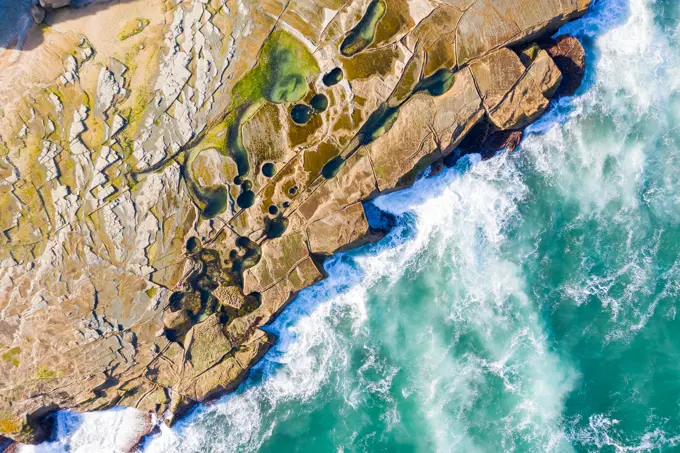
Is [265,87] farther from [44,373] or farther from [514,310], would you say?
[44,373]

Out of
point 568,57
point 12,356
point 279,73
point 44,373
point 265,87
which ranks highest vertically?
point 279,73

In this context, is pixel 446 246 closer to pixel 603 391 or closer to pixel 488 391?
pixel 488 391

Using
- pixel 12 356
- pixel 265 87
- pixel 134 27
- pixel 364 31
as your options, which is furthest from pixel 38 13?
pixel 12 356

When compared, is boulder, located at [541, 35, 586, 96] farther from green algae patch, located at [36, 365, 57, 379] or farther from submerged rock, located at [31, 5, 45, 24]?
green algae patch, located at [36, 365, 57, 379]

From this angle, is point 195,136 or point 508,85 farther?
point 195,136

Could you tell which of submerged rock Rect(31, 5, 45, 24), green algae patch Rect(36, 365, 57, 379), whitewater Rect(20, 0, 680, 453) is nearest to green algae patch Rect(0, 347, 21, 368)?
green algae patch Rect(36, 365, 57, 379)

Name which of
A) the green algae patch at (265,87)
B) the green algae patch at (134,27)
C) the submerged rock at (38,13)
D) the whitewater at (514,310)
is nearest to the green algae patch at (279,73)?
the green algae patch at (265,87)

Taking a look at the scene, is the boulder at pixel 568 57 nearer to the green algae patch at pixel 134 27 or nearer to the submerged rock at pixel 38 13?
the green algae patch at pixel 134 27

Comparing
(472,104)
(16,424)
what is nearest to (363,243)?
(472,104)
